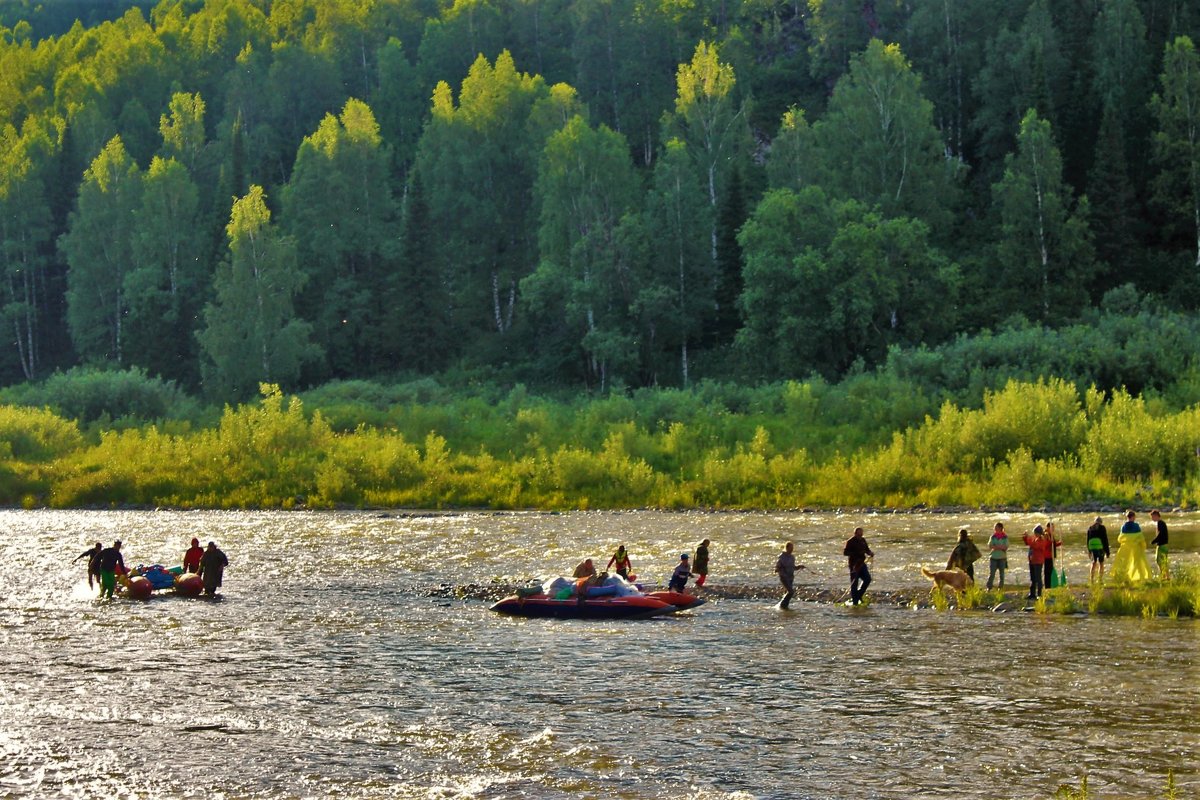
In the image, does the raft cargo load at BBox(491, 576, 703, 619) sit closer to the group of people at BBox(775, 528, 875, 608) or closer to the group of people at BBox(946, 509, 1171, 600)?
the group of people at BBox(775, 528, 875, 608)

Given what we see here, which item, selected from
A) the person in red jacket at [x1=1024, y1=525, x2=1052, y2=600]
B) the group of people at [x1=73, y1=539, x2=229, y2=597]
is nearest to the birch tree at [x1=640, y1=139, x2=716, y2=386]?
the group of people at [x1=73, y1=539, x2=229, y2=597]

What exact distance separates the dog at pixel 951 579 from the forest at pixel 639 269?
54.4ft

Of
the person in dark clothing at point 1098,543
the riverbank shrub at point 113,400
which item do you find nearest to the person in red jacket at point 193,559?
the person in dark clothing at point 1098,543

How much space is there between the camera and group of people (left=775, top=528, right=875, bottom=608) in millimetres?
28625

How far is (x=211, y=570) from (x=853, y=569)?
1528 centimetres

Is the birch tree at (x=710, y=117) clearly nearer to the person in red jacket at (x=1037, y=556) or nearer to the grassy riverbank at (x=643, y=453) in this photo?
the grassy riverbank at (x=643, y=453)

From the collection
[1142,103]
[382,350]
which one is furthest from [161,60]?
[1142,103]

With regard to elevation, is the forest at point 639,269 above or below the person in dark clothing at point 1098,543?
above

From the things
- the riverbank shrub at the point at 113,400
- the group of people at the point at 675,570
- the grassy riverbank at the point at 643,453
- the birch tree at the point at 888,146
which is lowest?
the group of people at the point at 675,570

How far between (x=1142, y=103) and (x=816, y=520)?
43.8m

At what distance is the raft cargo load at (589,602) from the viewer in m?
29.4

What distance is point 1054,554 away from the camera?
28547 mm

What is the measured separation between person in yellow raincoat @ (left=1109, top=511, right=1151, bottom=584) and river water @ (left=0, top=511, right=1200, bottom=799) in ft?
7.89

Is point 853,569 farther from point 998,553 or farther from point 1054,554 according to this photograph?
point 1054,554
